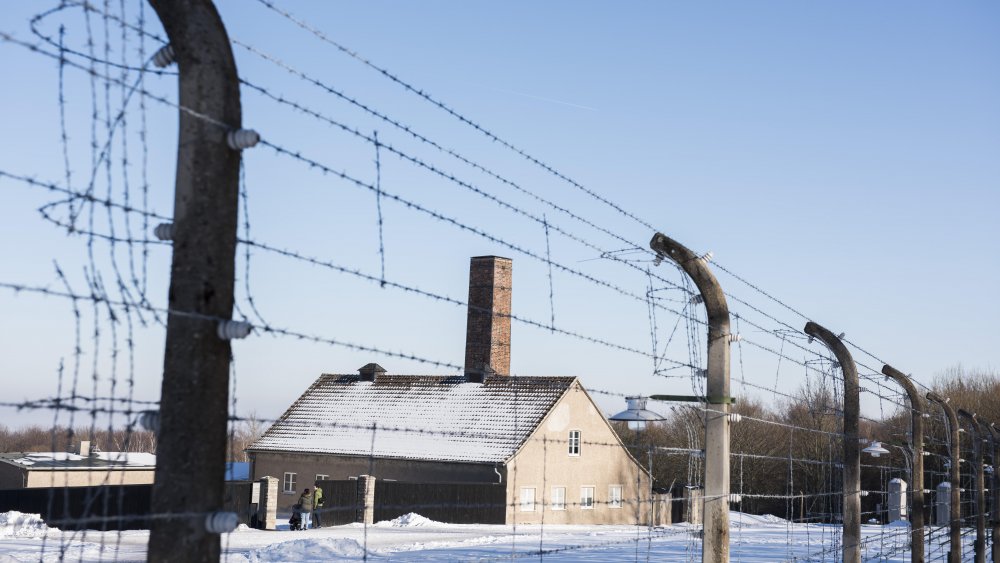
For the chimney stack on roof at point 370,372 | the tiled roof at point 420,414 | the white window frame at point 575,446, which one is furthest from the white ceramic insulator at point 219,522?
the chimney stack on roof at point 370,372

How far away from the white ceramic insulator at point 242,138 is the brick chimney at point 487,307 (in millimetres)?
35498

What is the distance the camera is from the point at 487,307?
133 ft

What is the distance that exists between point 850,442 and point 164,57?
11.4m

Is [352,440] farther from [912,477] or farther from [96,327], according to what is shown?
[96,327]

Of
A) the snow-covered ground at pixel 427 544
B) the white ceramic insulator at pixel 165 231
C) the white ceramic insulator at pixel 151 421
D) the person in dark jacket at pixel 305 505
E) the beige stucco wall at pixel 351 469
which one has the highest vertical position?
the white ceramic insulator at pixel 165 231

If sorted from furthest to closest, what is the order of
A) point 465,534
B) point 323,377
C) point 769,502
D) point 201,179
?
point 769,502
point 323,377
point 465,534
point 201,179

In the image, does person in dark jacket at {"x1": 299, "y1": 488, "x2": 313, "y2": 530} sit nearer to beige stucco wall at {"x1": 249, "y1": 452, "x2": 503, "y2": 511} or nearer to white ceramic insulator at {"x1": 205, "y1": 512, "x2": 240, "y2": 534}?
beige stucco wall at {"x1": 249, "y1": 452, "x2": 503, "y2": 511}

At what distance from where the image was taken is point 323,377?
44.8 m

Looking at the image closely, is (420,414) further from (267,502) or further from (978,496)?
(978,496)

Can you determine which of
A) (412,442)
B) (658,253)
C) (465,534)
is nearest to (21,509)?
(412,442)

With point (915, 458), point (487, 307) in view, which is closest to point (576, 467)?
point (487, 307)

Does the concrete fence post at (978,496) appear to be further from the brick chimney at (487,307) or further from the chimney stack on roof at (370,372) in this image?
the chimney stack on roof at (370,372)

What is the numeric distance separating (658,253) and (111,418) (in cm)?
670

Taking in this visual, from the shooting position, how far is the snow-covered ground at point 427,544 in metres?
19.1
